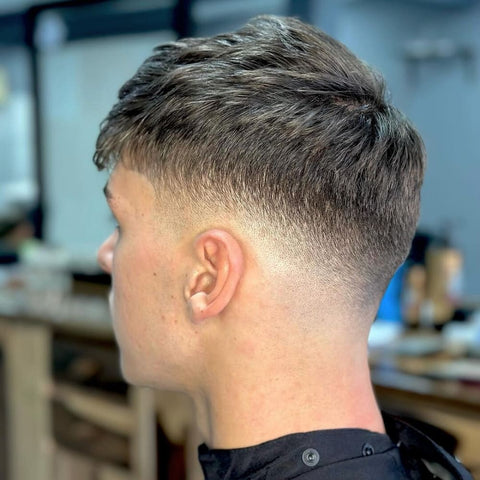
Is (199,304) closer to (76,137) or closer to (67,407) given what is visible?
(67,407)

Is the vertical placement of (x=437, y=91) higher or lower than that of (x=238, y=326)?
higher

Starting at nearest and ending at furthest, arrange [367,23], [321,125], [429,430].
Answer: [321,125] → [429,430] → [367,23]

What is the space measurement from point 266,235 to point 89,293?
2267 millimetres

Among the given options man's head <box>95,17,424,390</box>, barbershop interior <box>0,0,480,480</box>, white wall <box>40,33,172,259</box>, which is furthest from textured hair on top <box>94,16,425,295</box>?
white wall <box>40,33,172,259</box>

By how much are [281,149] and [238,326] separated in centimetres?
17

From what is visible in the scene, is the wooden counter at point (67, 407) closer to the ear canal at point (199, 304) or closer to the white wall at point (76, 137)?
the white wall at point (76, 137)

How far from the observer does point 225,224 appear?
741 mm

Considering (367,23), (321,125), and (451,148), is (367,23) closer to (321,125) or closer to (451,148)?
(451,148)

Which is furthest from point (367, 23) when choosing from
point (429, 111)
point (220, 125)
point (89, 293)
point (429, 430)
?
point (220, 125)

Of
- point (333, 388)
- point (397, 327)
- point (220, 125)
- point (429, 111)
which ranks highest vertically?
point (429, 111)

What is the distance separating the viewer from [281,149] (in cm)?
72

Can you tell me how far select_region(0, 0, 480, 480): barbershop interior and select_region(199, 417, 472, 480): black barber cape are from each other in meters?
0.87

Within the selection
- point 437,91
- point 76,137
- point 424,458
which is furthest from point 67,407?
point 424,458

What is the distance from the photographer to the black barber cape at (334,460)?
0.73m
